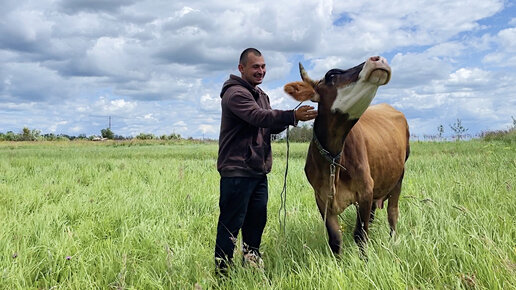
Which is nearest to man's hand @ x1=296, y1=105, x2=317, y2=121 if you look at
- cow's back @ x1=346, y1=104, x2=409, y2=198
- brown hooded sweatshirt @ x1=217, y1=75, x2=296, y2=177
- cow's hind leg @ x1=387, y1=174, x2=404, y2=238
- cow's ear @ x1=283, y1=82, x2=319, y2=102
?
cow's ear @ x1=283, y1=82, x2=319, y2=102

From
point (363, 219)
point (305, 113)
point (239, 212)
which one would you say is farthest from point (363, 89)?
point (239, 212)

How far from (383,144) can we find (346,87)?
5.49ft

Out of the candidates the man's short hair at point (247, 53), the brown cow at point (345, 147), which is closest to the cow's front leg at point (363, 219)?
the brown cow at point (345, 147)

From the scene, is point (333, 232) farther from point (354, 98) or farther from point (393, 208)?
point (393, 208)

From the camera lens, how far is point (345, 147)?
385cm

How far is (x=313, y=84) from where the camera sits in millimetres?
3621

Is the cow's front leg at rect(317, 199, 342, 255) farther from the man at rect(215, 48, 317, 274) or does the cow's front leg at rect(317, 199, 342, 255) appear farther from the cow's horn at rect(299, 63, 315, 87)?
the cow's horn at rect(299, 63, 315, 87)

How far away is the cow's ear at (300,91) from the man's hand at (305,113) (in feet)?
0.65

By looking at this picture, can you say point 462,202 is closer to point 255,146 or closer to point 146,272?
point 255,146

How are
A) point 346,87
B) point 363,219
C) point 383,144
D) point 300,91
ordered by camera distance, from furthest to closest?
1. point 383,144
2. point 363,219
3. point 300,91
4. point 346,87

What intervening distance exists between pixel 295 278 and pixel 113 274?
72.2 inches

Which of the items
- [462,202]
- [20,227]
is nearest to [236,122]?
[20,227]

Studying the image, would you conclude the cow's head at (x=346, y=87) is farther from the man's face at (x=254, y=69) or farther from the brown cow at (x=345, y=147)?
the man's face at (x=254, y=69)

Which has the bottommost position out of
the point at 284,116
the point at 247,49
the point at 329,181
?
the point at 329,181
